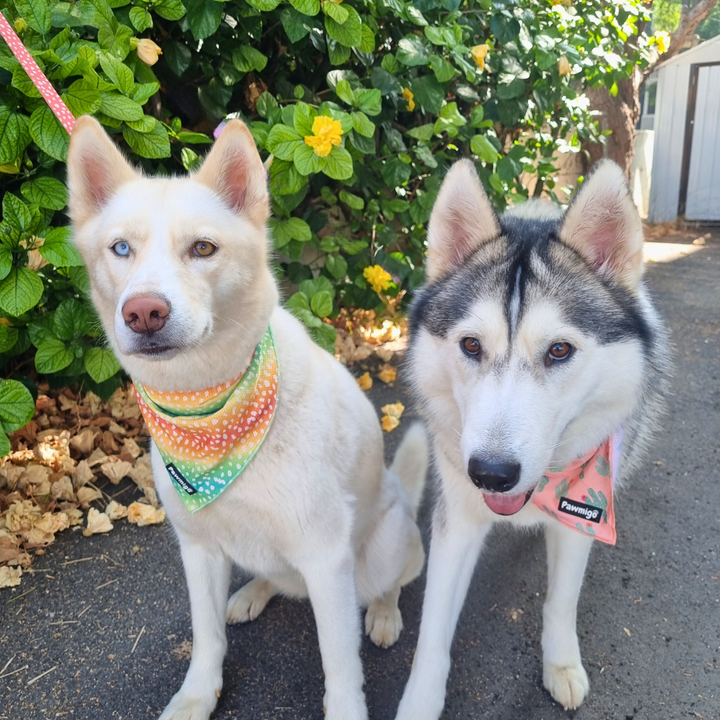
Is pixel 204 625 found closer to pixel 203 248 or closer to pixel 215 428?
pixel 215 428

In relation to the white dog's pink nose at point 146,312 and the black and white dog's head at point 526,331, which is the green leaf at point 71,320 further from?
the black and white dog's head at point 526,331

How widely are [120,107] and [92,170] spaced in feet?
2.03

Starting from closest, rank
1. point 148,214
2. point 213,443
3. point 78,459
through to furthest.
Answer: point 148,214, point 213,443, point 78,459

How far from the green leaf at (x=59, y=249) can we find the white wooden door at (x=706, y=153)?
9.64 m

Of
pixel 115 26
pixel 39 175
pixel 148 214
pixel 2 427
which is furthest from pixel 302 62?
pixel 2 427

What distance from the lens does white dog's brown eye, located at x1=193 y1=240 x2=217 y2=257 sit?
1.59 m

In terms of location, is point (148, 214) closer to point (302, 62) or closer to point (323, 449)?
point (323, 449)

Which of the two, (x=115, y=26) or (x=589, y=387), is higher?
(x=115, y=26)

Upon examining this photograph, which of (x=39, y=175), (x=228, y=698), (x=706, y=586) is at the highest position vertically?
(x=39, y=175)

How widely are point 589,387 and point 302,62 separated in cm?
264

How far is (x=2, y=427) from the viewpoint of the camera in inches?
85.5

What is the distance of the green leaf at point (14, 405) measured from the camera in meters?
2.18

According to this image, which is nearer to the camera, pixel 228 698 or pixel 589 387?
pixel 589 387

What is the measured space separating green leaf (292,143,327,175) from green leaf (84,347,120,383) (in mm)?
1185
